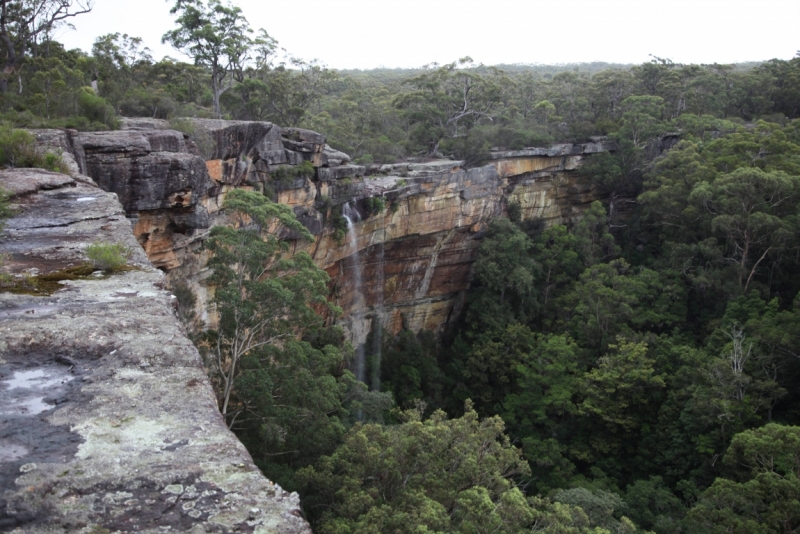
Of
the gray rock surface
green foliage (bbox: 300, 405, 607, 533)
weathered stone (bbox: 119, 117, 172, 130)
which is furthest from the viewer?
the gray rock surface

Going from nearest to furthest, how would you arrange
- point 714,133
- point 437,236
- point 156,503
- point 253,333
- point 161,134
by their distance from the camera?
point 156,503 → point 253,333 → point 161,134 → point 437,236 → point 714,133

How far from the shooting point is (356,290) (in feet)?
73.0

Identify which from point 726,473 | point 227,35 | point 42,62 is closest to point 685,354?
point 726,473

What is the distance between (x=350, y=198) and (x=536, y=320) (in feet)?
31.5

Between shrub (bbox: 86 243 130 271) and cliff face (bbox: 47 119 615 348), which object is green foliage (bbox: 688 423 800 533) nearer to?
shrub (bbox: 86 243 130 271)

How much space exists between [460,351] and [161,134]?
14.5 m

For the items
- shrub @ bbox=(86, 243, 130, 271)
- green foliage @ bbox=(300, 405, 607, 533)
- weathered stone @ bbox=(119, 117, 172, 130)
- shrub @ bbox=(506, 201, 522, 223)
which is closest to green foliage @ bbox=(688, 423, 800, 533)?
green foliage @ bbox=(300, 405, 607, 533)

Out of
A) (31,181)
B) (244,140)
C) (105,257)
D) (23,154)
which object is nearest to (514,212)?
(244,140)

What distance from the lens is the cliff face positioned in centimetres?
1148

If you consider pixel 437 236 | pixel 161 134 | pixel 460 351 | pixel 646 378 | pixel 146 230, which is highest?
pixel 161 134

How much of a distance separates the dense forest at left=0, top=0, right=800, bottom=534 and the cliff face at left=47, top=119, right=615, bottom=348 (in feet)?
3.46

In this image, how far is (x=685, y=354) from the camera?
17.7 metres

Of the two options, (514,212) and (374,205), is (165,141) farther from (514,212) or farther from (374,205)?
(514,212)

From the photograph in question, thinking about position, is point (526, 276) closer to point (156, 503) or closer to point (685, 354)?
point (685, 354)
